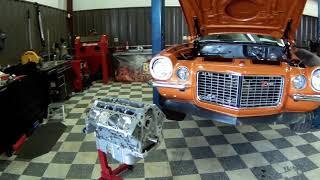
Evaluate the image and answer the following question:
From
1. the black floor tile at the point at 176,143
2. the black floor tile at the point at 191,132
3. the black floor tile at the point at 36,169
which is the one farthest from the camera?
the black floor tile at the point at 191,132

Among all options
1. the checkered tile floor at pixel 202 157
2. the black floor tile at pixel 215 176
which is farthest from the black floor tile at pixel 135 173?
the black floor tile at pixel 215 176

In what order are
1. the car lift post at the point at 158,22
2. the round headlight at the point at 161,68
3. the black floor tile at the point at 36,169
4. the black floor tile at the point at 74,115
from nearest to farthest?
the black floor tile at the point at 36,169 < the round headlight at the point at 161,68 < the car lift post at the point at 158,22 < the black floor tile at the point at 74,115

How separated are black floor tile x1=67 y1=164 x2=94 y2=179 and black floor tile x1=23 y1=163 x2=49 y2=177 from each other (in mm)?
239

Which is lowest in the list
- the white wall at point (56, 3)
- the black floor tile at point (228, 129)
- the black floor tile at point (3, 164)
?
the black floor tile at point (3, 164)

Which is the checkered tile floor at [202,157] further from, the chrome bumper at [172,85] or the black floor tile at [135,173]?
the chrome bumper at [172,85]

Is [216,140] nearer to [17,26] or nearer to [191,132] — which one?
[191,132]

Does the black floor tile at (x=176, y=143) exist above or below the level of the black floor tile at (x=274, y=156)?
above

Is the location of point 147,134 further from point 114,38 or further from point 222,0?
point 114,38

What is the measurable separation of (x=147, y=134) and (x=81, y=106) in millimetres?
2573

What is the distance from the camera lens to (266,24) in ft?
9.96

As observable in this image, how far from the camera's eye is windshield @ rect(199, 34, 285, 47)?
2.99 meters

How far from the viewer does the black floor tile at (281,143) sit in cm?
292

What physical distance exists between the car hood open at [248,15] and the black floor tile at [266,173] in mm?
Result: 1466

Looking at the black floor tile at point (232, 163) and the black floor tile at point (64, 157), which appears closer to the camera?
the black floor tile at point (232, 163)
